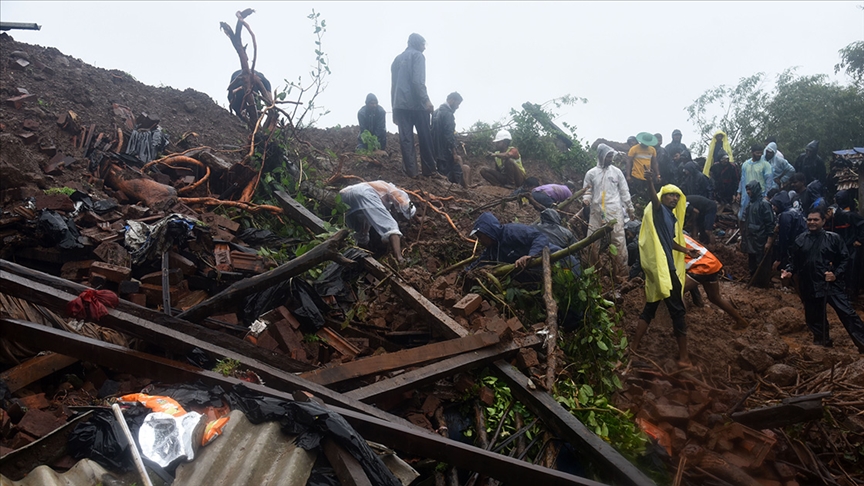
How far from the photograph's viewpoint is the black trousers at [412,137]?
940cm

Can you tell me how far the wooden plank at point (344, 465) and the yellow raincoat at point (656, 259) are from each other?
4.04 m

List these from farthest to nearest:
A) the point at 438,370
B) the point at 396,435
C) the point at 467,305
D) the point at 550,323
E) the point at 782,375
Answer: the point at 782,375 → the point at 467,305 → the point at 550,323 → the point at 438,370 → the point at 396,435

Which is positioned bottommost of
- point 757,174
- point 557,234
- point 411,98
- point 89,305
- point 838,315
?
point 89,305

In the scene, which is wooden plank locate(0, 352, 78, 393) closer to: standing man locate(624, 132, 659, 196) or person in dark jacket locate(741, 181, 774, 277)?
person in dark jacket locate(741, 181, 774, 277)

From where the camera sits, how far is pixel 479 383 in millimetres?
4438

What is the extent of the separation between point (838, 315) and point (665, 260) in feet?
8.52

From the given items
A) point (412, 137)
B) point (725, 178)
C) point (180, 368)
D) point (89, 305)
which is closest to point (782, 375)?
point (180, 368)

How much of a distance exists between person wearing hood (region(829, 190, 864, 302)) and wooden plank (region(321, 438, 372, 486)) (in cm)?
797

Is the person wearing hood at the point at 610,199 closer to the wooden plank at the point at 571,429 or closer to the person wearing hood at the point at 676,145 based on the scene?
the wooden plank at the point at 571,429

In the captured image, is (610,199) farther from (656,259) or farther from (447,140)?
(447,140)

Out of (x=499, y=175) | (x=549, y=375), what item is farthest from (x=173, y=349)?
(x=499, y=175)

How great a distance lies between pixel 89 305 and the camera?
11.5 feet

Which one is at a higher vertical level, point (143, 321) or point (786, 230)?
point (786, 230)

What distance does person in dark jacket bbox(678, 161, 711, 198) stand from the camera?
445 inches
